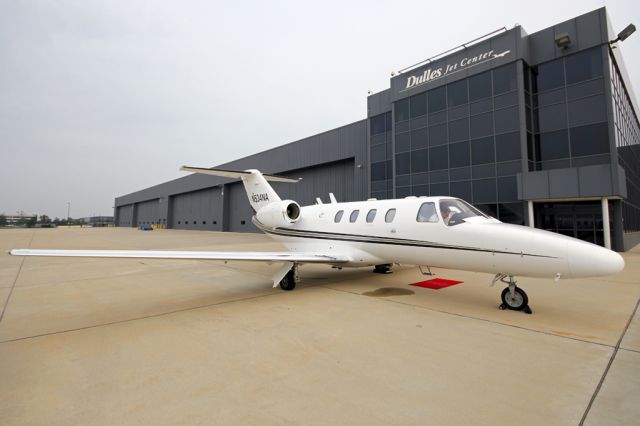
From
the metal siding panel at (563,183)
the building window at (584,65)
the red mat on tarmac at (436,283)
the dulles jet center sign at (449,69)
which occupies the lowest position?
the red mat on tarmac at (436,283)

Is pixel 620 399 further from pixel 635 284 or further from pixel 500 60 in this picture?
pixel 500 60

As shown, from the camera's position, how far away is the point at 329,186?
31.0 meters

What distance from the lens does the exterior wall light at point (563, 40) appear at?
16516mm

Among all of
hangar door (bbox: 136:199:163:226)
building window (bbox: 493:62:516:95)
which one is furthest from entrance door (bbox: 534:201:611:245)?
hangar door (bbox: 136:199:163:226)

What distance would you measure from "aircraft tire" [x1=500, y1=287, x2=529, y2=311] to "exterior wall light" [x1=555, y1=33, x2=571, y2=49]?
17808mm

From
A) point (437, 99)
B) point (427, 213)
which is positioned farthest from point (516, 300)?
point (437, 99)

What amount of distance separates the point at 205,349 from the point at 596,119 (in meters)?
20.6

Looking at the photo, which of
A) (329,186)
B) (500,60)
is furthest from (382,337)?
(329,186)

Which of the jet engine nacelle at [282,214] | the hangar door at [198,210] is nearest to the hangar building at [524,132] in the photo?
the jet engine nacelle at [282,214]

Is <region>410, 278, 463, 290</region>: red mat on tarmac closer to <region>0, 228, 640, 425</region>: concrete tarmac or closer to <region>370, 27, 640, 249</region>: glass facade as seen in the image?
<region>0, 228, 640, 425</region>: concrete tarmac

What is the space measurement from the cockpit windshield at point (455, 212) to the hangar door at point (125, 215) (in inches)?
4109

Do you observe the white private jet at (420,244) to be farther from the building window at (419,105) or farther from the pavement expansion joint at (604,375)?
the building window at (419,105)

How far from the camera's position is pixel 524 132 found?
56.6ft

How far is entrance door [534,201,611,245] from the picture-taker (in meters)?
15.7
